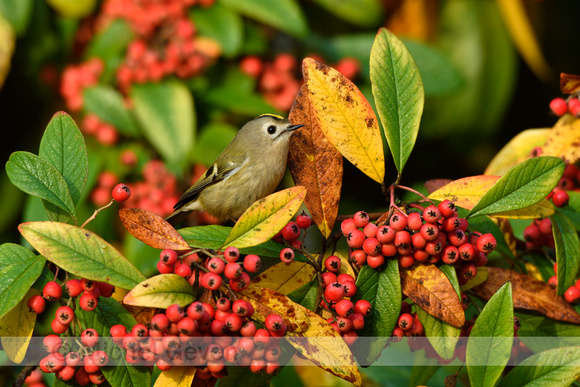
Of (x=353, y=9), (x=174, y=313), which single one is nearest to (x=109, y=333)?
(x=174, y=313)

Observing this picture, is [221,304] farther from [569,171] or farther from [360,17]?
[360,17]

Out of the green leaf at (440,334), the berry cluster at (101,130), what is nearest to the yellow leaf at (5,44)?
the berry cluster at (101,130)

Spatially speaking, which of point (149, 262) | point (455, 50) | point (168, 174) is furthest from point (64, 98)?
point (455, 50)

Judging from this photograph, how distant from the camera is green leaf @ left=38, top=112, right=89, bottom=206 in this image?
→ 1.47m

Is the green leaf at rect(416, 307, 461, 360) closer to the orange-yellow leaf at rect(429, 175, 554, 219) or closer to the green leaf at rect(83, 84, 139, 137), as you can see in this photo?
the orange-yellow leaf at rect(429, 175, 554, 219)

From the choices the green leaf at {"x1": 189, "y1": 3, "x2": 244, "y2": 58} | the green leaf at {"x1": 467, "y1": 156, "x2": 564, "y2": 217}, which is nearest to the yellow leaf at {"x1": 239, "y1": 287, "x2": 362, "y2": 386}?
the green leaf at {"x1": 467, "y1": 156, "x2": 564, "y2": 217}

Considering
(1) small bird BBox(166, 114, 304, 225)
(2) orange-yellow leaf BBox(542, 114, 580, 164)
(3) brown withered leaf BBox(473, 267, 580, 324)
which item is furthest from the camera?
(1) small bird BBox(166, 114, 304, 225)

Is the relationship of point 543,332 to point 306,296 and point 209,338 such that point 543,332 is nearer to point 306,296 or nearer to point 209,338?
point 306,296

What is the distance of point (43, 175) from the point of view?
139 cm

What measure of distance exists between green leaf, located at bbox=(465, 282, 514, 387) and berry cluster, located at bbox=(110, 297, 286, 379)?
484mm

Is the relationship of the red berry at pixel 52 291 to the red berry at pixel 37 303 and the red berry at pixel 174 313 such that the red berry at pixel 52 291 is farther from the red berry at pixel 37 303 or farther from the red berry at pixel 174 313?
the red berry at pixel 174 313

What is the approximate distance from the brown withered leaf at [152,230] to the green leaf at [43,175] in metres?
0.15

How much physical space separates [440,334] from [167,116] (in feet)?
6.85

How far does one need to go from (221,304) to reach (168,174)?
194 centimetres
